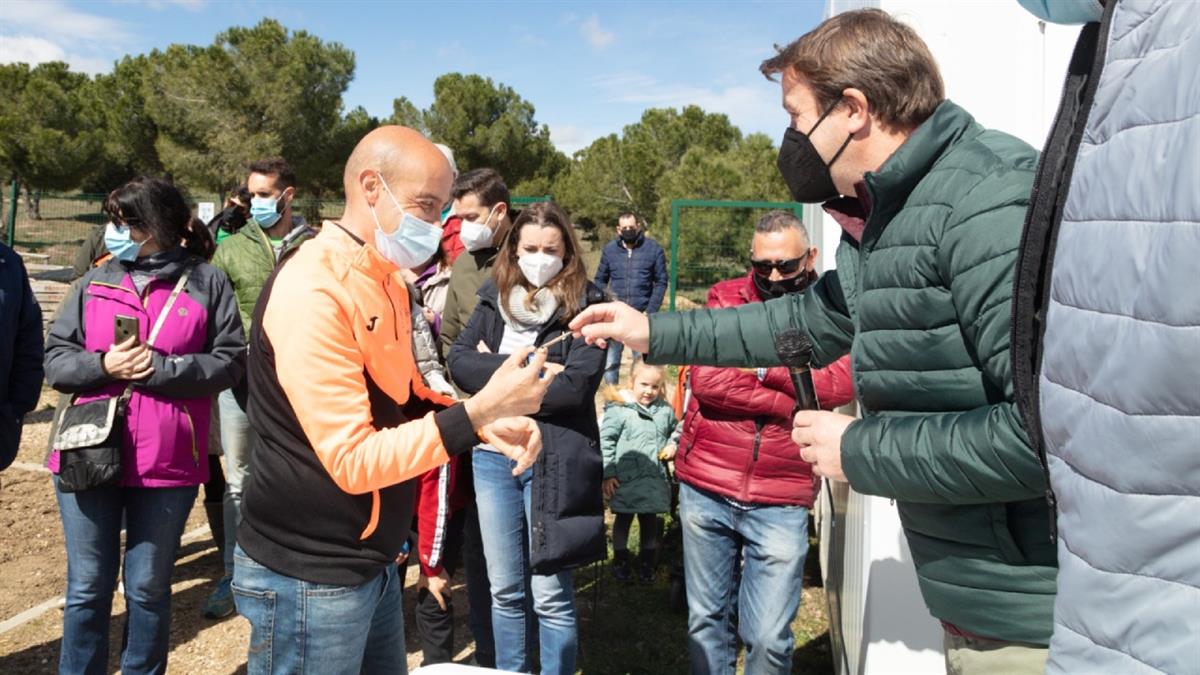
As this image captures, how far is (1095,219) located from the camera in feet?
2.98

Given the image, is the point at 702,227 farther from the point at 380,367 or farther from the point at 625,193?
the point at 625,193

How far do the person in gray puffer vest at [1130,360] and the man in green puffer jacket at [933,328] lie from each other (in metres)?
0.51

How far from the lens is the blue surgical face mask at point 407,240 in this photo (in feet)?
7.51

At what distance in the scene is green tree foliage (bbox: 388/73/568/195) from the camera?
1423 inches

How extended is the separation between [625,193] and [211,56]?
15084 millimetres

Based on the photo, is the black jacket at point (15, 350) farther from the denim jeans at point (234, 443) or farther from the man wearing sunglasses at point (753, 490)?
the man wearing sunglasses at point (753, 490)

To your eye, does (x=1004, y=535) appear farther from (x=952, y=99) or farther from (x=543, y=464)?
(x=543, y=464)

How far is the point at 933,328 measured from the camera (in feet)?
5.37

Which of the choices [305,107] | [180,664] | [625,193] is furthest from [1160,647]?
[305,107]

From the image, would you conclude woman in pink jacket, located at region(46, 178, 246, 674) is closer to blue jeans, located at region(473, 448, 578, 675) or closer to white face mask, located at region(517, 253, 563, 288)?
blue jeans, located at region(473, 448, 578, 675)

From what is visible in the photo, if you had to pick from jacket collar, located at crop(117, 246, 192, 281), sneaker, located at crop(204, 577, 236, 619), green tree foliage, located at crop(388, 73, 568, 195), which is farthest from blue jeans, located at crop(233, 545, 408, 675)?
green tree foliage, located at crop(388, 73, 568, 195)

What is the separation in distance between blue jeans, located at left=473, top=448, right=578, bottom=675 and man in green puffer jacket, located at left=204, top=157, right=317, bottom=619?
72.0 inches

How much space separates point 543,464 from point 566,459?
0.09 m

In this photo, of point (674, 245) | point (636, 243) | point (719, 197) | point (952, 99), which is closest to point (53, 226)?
point (674, 245)
